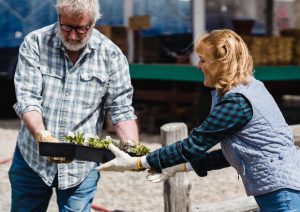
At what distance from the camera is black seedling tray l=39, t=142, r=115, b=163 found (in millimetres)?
3408

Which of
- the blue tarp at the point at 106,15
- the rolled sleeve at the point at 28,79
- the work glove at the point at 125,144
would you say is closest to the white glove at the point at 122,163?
the work glove at the point at 125,144

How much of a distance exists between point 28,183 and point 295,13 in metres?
9.19

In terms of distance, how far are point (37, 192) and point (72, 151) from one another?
1.47 feet

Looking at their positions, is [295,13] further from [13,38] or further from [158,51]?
[13,38]

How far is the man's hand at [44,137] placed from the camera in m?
3.49

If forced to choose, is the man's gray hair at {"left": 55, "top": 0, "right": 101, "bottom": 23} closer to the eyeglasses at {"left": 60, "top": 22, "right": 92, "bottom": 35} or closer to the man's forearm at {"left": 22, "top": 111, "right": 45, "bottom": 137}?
the eyeglasses at {"left": 60, "top": 22, "right": 92, "bottom": 35}

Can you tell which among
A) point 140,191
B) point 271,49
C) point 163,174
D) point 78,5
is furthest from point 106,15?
point 163,174

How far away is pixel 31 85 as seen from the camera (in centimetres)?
371

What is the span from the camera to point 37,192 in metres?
3.78

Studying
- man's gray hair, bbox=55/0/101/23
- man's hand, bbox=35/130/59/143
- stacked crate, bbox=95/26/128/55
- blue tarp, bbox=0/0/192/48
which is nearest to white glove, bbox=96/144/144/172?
man's hand, bbox=35/130/59/143

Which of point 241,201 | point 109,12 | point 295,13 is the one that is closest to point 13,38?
point 109,12

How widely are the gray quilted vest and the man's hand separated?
852 millimetres

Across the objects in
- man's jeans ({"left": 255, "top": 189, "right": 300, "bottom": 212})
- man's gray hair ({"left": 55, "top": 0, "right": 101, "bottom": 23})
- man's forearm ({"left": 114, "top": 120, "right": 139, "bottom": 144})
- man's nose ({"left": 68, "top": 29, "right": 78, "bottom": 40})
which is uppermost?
man's gray hair ({"left": 55, "top": 0, "right": 101, "bottom": 23})

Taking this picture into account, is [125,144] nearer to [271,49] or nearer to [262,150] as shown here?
[262,150]
